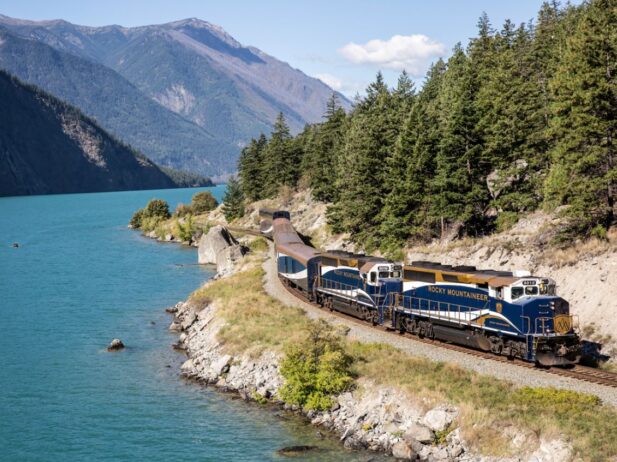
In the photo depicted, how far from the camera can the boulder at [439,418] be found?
28.3 m

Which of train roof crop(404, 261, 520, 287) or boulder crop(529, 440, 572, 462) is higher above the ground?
train roof crop(404, 261, 520, 287)

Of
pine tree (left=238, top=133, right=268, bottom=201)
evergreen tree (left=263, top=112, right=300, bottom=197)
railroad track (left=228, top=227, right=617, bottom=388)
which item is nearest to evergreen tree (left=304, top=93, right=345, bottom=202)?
evergreen tree (left=263, top=112, right=300, bottom=197)

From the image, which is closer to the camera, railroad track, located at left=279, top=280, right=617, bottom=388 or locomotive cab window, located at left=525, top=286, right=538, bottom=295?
railroad track, located at left=279, top=280, right=617, bottom=388

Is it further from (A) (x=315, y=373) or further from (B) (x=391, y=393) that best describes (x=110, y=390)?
(B) (x=391, y=393)

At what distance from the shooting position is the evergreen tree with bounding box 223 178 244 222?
13512 cm

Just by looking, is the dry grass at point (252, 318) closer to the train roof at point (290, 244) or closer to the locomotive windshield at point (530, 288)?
the train roof at point (290, 244)

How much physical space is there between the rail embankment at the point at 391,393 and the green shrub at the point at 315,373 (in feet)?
0.19

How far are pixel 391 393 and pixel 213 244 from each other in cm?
6512

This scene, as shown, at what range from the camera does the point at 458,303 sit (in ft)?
122

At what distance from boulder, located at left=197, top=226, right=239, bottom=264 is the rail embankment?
44.7 meters

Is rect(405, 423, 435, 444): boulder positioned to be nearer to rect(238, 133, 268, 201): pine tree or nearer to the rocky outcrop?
the rocky outcrop

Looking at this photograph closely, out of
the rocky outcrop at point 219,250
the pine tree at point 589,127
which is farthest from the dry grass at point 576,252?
the rocky outcrop at point 219,250

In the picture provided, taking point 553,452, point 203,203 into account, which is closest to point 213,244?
point 203,203

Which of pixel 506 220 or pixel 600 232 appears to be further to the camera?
pixel 506 220
